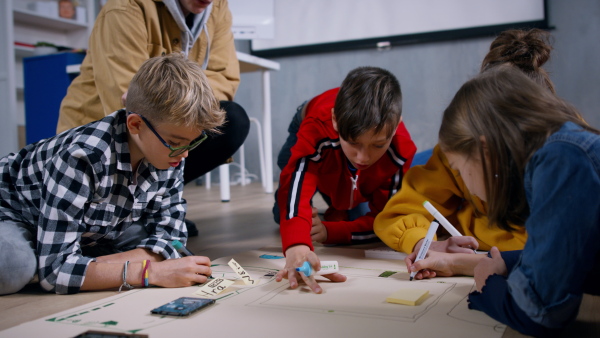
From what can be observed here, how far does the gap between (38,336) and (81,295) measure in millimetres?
250

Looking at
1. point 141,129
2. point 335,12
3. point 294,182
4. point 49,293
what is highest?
point 335,12

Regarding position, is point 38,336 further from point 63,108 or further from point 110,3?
point 110,3

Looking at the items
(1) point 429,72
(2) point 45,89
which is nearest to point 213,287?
(2) point 45,89

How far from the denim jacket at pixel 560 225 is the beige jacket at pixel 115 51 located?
1168mm

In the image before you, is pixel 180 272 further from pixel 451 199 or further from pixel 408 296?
pixel 451 199

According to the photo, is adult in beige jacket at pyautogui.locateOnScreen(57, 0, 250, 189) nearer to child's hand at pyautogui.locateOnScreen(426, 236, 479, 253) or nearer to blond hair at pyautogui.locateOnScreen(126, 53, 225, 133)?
blond hair at pyautogui.locateOnScreen(126, 53, 225, 133)

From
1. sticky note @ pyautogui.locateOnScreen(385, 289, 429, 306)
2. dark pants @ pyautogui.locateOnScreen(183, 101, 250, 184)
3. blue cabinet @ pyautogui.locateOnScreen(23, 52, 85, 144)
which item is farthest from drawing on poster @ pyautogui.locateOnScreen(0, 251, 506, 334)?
blue cabinet @ pyautogui.locateOnScreen(23, 52, 85, 144)

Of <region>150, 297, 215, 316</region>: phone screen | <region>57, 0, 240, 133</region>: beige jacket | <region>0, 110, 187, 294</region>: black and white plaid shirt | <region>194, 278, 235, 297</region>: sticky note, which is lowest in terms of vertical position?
<region>194, 278, 235, 297</region>: sticky note

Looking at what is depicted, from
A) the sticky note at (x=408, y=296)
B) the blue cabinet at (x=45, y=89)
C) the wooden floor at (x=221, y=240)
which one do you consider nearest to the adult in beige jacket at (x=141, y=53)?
the wooden floor at (x=221, y=240)

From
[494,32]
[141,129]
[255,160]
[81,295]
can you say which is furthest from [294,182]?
[255,160]

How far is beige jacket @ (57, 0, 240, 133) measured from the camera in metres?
1.52

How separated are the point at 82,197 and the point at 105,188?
0.19ft

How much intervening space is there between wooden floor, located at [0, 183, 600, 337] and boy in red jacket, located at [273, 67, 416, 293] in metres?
0.24

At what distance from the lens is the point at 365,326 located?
0.79 m
